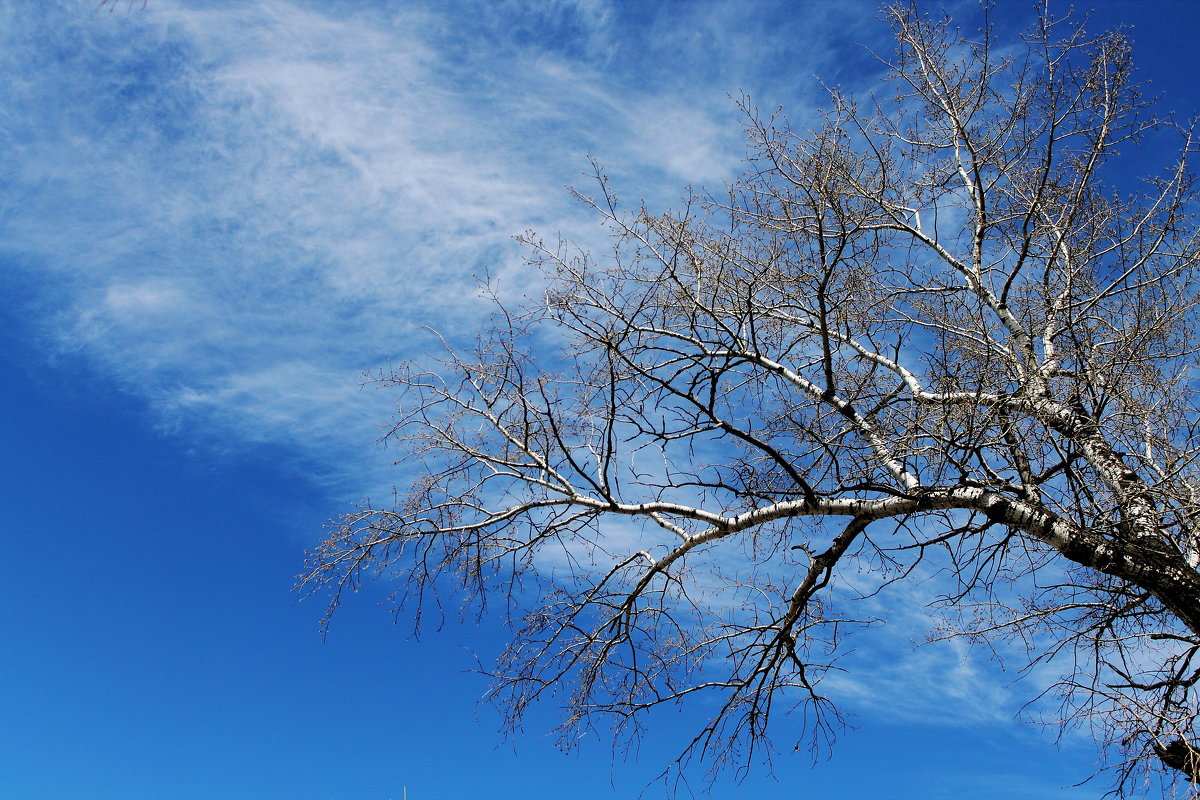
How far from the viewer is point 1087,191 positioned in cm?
922

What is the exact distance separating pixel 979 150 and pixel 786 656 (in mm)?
5276

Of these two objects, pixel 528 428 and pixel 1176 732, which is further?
pixel 528 428

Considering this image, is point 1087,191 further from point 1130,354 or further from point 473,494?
point 473,494

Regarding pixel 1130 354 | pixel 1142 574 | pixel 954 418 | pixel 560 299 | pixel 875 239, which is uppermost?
pixel 875 239

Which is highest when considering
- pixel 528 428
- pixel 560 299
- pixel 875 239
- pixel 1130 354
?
pixel 875 239

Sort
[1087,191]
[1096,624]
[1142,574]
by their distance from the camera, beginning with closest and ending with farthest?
[1142,574]
[1096,624]
[1087,191]

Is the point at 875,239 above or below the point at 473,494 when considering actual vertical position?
above

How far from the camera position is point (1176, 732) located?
6.73 meters

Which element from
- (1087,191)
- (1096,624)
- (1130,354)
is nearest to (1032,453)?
(1130,354)

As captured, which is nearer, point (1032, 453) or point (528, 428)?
point (1032, 453)

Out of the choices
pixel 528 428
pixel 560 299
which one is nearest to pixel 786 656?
pixel 528 428

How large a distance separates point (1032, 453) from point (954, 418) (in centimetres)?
121

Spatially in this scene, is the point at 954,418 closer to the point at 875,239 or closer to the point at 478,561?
the point at 875,239

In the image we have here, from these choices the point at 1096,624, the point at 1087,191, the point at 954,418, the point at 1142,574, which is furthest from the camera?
the point at 1087,191
